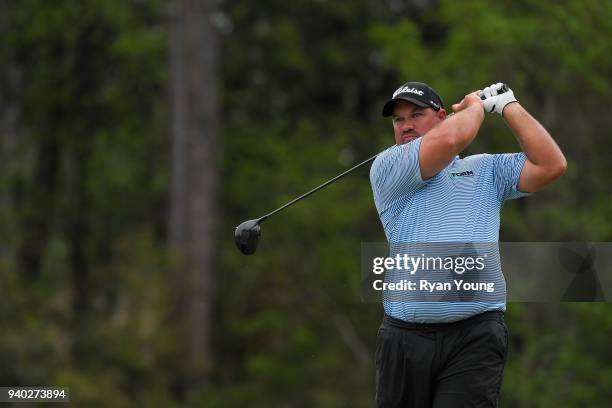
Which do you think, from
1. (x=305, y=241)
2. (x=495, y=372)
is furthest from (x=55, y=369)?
(x=495, y=372)

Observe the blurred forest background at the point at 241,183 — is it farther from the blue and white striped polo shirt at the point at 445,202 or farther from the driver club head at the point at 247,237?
the blue and white striped polo shirt at the point at 445,202

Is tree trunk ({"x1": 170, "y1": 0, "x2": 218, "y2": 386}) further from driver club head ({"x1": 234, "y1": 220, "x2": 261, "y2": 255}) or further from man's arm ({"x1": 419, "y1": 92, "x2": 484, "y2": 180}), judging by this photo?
man's arm ({"x1": 419, "y1": 92, "x2": 484, "y2": 180})

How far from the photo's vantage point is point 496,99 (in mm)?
5000

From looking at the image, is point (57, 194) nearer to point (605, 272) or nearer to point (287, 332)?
point (287, 332)

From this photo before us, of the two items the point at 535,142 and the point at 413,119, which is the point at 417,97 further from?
the point at 535,142

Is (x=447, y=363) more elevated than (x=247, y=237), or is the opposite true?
(x=247, y=237)

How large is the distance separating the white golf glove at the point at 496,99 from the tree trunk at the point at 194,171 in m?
15.2

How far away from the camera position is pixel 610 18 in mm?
16875

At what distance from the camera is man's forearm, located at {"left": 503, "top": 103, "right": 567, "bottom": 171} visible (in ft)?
16.1

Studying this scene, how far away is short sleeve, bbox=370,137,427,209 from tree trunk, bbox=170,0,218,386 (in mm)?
15032

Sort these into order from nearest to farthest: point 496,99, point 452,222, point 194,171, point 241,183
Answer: point 452,222 → point 496,99 → point 194,171 → point 241,183

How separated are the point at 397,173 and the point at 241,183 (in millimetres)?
21074

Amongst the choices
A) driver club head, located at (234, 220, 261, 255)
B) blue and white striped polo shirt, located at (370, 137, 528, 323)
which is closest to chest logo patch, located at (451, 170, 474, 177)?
blue and white striped polo shirt, located at (370, 137, 528, 323)

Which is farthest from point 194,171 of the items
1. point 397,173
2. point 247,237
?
point 397,173
